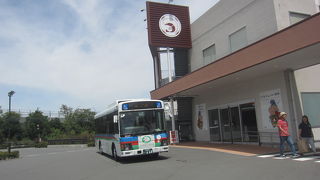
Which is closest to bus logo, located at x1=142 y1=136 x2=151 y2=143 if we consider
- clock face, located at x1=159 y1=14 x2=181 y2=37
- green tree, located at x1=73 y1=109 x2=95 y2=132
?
clock face, located at x1=159 y1=14 x2=181 y2=37

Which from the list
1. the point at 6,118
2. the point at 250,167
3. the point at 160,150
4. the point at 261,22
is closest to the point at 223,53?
the point at 261,22

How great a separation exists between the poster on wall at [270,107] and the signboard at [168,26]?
9.65 meters

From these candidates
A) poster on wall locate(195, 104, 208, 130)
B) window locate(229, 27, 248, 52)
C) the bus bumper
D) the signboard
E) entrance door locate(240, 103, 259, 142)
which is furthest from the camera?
the signboard

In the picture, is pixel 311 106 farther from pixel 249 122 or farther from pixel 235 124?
pixel 235 124

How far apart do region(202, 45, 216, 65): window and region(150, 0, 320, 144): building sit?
0.05 feet

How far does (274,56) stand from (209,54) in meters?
10.4

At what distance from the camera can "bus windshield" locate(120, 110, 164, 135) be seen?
497 inches

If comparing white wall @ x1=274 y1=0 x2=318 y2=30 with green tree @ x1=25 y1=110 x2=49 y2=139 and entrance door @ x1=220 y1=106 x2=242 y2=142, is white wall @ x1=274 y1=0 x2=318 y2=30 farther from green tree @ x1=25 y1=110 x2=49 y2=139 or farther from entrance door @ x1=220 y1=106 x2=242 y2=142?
green tree @ x1=25 y1=110 x2=49 y2=139

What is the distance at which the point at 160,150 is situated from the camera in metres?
12.8

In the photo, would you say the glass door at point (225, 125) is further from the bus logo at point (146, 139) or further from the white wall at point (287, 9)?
the bus logo at point (146, 139)

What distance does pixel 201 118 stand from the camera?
22.3 meters

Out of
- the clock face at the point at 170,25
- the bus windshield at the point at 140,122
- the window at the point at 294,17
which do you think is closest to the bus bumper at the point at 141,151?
the bus windshield at the point at 140,122

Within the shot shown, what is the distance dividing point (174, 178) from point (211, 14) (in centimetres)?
1533

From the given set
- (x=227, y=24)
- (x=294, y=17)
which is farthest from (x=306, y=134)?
(x=227, y=24)
